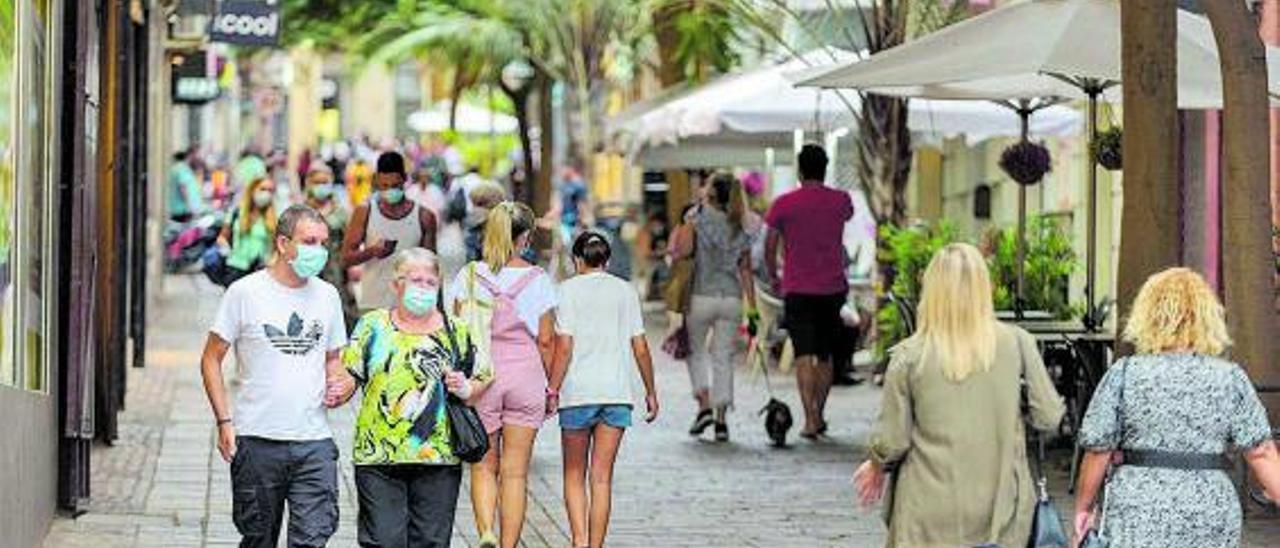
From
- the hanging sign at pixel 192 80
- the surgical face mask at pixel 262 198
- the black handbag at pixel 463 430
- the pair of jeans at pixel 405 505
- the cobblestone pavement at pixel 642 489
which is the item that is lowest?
the cobblestone pavement at pixel 642 489

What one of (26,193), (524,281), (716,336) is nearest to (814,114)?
(716,336)

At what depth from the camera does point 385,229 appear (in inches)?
664

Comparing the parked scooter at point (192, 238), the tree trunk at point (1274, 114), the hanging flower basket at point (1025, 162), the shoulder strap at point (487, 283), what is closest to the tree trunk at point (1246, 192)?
the shoulder strap at point (487, 283)

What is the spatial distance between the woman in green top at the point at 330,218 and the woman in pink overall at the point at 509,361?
24.2ft

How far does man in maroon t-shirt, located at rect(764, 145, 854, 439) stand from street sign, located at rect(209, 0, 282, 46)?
886 cm

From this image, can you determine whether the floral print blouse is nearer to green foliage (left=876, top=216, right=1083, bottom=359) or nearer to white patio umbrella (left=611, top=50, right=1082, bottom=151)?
green foliage (left=876, top=216, right=1083, bottom=359)

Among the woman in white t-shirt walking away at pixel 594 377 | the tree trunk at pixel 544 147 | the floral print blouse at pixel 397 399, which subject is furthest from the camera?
the tree trunk at pixel 544 147

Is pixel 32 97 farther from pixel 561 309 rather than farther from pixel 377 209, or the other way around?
pixel 377 209

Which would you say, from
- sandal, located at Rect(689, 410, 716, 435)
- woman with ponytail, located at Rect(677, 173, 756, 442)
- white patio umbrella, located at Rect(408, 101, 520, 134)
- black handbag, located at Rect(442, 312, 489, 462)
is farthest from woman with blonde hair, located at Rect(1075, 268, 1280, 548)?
white patio umbrella, located at Rect(408, 101, 520, 134)

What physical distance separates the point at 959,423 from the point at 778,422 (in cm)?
946

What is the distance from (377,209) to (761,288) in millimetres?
7705

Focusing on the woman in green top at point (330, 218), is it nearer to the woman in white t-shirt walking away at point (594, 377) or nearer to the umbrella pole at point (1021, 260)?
the umbrella pole at point (1021, 260)

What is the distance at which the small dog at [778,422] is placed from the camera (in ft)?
58.6

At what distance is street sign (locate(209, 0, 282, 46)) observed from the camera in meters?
26.0
